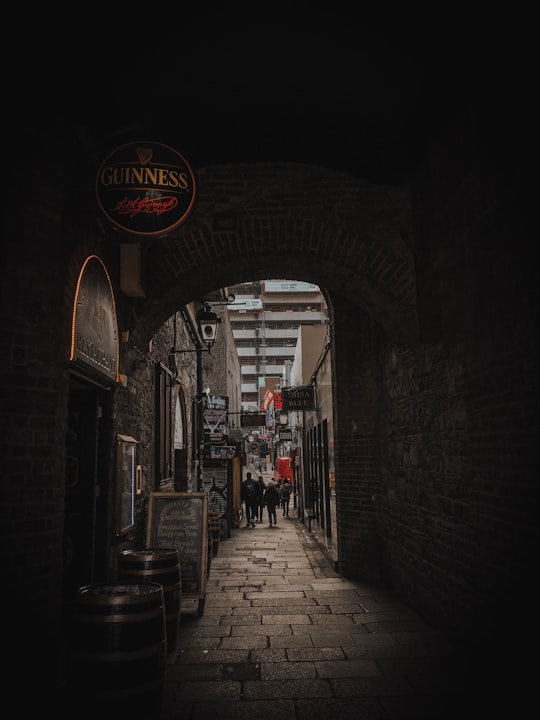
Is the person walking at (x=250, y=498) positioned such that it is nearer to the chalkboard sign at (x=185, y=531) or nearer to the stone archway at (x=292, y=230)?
the chalkboard sign at (x=185, y=531)

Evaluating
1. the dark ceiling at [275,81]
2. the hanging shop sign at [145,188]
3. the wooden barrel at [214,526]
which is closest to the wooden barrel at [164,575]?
the hanging shop sign at [145,188]

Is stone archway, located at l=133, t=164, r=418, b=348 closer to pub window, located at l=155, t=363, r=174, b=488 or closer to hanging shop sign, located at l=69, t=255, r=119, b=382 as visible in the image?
hanging shop sign, located at l=69, t=255, r=119, b=382

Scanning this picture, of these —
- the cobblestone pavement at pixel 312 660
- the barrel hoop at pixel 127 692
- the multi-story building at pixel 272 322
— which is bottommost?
the cobblestone pavement at pixel 312 660

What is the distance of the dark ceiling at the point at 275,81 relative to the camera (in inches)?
166

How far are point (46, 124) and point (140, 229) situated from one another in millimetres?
1040

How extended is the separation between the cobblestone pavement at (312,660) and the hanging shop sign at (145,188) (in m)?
3.66

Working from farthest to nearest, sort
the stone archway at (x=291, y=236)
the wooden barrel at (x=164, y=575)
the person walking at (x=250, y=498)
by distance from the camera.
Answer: the person walking at (x=250, y=498) < the stone archway at (x=291, y=236) < the wooden barrel at (x=164, y=575)

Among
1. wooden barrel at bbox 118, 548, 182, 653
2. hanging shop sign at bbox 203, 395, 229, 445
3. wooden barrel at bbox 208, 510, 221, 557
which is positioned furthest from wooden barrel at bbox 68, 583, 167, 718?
hanging shop sign at bbox 203, 395, 229, 445

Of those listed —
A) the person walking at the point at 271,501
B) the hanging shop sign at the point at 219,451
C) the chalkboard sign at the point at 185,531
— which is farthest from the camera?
the person walking at the point at 271,501

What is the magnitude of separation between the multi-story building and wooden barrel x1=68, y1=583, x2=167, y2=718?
50291 mm

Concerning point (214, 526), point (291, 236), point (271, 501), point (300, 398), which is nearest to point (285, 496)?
point (271, 501)

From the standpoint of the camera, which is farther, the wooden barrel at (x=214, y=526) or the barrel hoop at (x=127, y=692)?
the wooden barrel at (x=214, y=526)

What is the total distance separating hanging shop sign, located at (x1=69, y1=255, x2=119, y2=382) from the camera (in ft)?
14.1

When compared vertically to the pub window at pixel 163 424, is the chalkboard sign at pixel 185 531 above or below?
below
